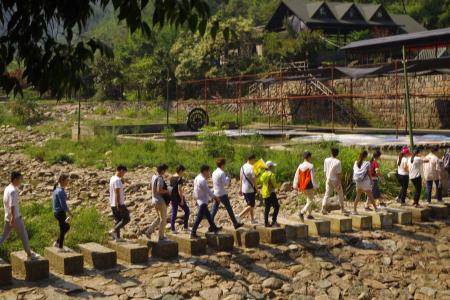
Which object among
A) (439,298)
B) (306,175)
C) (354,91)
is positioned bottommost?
(439,298)

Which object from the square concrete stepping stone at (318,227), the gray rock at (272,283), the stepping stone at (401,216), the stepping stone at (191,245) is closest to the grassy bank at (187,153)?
the stepping stone at (401,216)

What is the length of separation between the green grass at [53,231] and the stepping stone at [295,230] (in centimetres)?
336

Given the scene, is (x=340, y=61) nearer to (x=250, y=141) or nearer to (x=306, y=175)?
(x=250, y=141)

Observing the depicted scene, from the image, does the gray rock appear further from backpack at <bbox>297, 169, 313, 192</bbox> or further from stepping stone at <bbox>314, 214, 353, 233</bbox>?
stepping stone at <bbox>314, 214, 353, 233</bbox>

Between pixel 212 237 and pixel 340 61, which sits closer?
pixel 212 237

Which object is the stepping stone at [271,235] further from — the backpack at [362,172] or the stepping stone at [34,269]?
the stepping stone at [34,269]

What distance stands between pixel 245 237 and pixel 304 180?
65.2 inches

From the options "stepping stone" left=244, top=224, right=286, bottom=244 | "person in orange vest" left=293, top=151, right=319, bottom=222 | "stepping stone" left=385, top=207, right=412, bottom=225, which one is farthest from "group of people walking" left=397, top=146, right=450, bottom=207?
"stepping stone" left=244, top=224, right=286, bottom=244

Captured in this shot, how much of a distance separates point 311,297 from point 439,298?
7.91 feet

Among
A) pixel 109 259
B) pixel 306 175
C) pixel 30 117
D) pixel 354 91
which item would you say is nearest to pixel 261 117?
pixel 354 91

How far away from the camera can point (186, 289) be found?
9555 millimetres

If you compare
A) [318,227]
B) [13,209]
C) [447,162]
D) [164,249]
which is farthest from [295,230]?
Answer: [447,162]

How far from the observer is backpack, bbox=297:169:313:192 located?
38.9 feet

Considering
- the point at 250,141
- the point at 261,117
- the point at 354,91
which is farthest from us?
the point at 261,117
